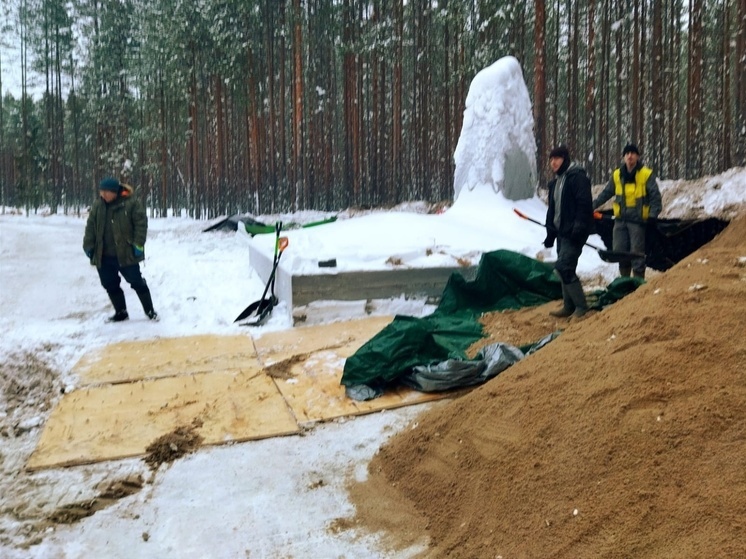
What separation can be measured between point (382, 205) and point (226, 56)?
29.5 ft

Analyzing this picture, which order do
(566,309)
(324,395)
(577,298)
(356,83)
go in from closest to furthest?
(324,395), (577,298), (566,309), (356,83)

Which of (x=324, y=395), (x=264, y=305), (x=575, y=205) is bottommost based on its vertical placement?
(x=324, y=395)

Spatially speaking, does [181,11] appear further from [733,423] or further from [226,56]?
[733,423]

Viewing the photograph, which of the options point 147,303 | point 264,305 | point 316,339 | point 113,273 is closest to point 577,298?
point 316,339

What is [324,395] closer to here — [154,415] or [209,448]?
[209,448]

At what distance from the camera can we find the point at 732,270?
13.0 feet

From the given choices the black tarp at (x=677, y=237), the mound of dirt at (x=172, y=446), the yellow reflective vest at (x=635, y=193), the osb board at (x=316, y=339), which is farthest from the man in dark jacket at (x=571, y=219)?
the mound of dirt at (x=172, y=446)

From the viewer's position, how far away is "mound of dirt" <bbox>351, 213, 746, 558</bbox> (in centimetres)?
229

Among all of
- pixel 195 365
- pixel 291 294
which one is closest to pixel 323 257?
pixel 291 294

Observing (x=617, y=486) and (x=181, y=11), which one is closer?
(x=617, y=486)

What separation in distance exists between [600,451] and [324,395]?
2332mm

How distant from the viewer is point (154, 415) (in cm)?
437

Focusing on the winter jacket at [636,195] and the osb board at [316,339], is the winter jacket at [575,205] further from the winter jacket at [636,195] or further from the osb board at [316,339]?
the osb board at [316,339]

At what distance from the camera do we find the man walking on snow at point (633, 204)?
6449mm
